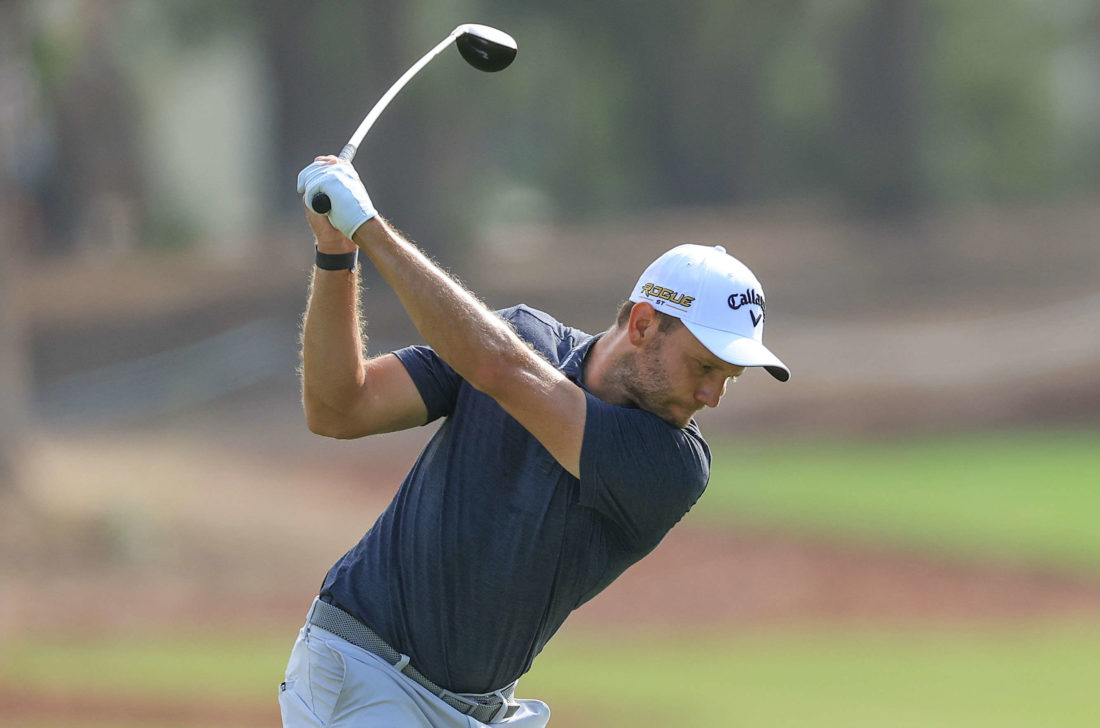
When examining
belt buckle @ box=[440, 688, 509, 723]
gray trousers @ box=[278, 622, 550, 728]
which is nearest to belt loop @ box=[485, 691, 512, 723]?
belt buckle @ box=[440, 688, 509, 723]

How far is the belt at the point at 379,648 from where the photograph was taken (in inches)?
149

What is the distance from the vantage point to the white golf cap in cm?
374

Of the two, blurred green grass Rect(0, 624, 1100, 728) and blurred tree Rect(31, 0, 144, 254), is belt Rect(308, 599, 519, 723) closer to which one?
blurred green grass Rect(0, 624, 1100, 728)

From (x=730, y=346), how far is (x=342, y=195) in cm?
100

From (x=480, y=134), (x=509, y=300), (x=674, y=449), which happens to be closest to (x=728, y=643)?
(x=674, y=449)

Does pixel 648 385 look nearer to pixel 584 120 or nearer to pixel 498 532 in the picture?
pixel 498 532

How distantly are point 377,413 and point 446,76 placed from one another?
24620mm

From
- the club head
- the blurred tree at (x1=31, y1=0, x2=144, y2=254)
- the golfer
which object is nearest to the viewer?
the golfer

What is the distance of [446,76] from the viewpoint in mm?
27953

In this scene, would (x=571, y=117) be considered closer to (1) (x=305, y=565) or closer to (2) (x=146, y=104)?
(2) (x=146, y=104)

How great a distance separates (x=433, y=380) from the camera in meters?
4.01

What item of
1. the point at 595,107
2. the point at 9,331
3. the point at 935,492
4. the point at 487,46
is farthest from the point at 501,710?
the point at 595,107

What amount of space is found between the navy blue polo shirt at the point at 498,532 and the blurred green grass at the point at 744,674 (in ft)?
20.1

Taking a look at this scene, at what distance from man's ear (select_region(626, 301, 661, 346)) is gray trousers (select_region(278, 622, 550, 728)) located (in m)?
1.01
